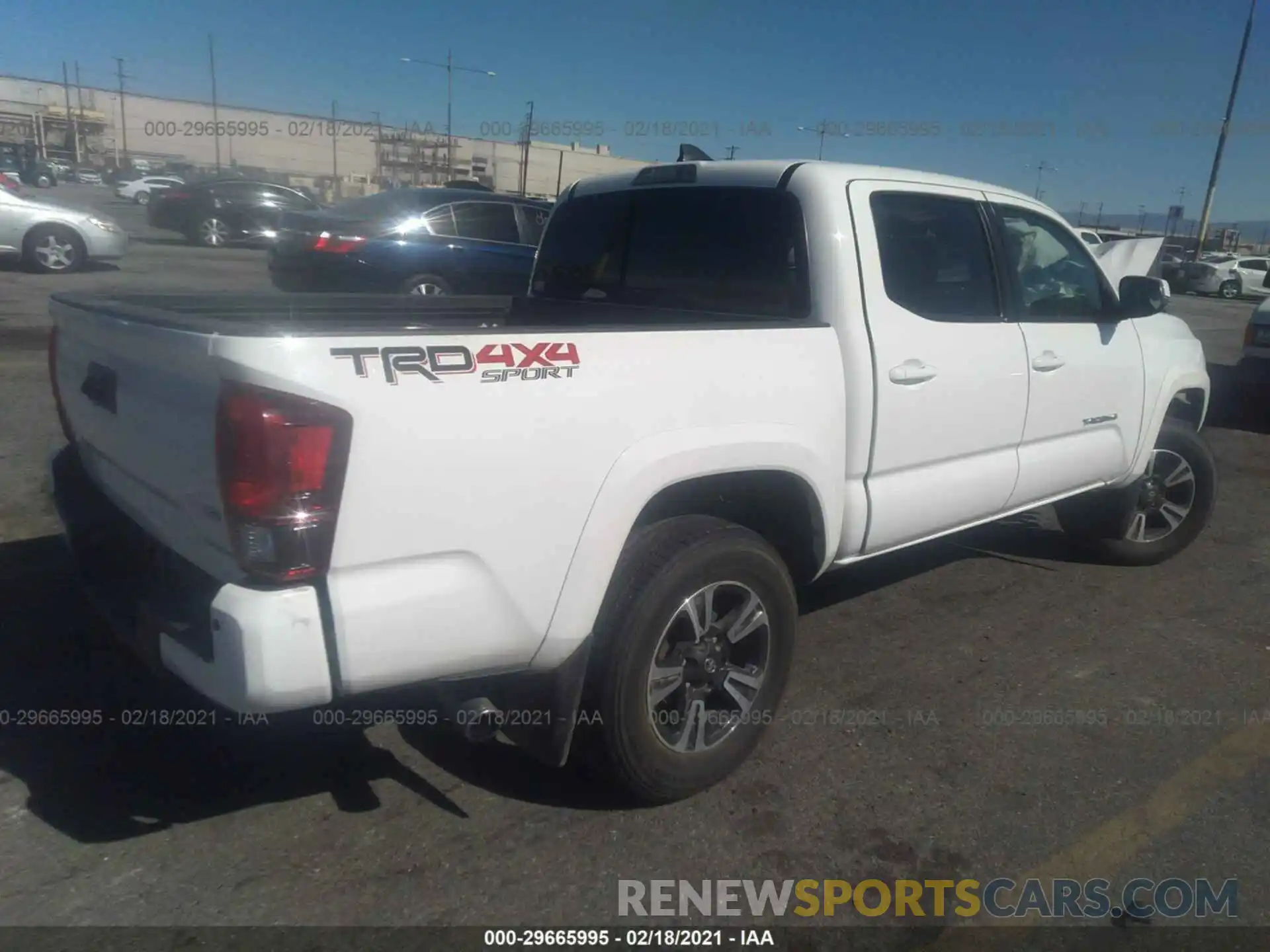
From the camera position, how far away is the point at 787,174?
11.5 feet

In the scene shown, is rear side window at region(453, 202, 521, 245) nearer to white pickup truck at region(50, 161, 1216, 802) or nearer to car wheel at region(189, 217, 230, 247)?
white pickup truck at region(50, 161, 1216, 802)

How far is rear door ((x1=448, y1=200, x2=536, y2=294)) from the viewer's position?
38.7 feet

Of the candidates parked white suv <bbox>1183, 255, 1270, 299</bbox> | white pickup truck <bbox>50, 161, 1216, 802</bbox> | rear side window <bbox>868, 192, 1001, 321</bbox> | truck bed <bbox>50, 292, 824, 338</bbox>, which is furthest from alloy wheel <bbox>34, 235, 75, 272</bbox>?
parked white suv <bbox>1183, 255, 1270, 299</bbox>

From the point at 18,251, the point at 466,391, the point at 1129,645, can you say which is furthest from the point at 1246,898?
the point at 18,251

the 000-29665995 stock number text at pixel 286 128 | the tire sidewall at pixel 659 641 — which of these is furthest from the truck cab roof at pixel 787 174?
the 000-29665995 stock number text at pixel 286 128

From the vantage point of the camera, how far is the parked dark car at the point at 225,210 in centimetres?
2341

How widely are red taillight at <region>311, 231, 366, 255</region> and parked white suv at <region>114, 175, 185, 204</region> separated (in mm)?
37633

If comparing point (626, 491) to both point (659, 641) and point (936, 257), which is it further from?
point (936, 257)

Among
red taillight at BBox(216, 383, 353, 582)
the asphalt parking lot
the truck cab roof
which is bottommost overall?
the asphalt parking lot

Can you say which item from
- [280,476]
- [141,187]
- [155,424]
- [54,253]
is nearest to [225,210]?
[54,253]

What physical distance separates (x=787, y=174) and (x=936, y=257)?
2.35 ft

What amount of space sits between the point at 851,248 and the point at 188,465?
2.21 metres

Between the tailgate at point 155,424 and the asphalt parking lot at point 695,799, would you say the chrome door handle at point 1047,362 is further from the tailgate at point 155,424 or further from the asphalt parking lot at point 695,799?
the tailgate at point 155,424

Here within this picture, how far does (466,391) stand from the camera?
7.54ft
